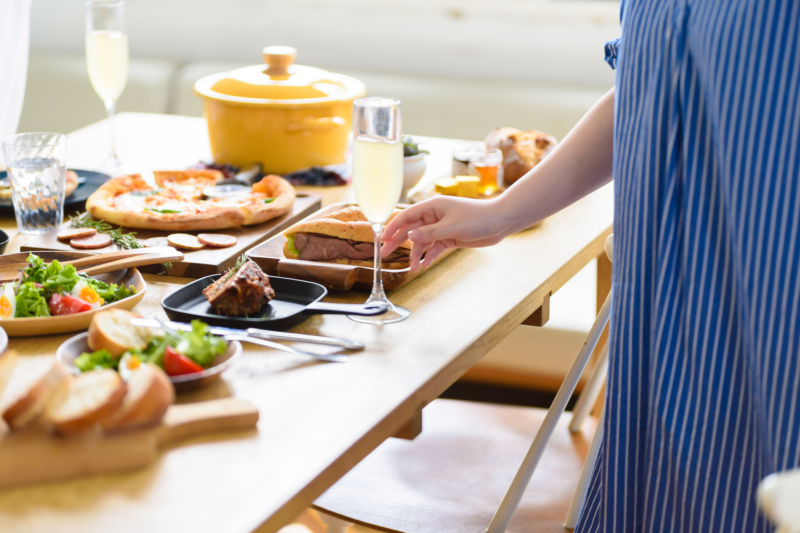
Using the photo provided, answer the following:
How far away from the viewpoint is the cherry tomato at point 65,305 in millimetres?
951

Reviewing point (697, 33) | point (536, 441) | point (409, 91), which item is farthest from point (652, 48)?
point (409, 91)

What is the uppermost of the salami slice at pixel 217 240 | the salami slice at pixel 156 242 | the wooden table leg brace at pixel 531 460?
the salami slice at pixel 217 240

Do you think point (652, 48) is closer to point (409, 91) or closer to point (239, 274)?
point (239, 274)

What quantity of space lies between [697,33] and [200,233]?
0.77 meters

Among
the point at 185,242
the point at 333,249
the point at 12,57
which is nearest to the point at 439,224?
the point at 333,249

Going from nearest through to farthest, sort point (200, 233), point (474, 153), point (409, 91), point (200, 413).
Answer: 1. point (200, 413)
2. point (200, 233)
3. point (474, 153)
4. point (409, 91)

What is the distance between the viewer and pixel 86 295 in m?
0.98

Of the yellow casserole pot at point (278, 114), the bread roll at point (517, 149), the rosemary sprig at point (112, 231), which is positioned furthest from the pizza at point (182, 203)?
the bread roll at point (517, 149)

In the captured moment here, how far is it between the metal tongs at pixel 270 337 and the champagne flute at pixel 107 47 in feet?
2.95

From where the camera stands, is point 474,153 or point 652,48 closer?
point 652,48

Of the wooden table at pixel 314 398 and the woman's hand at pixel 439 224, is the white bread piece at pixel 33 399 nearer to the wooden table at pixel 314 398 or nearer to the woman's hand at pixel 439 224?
the wooden table at pixel 314 398

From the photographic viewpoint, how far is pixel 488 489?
4.31 ft

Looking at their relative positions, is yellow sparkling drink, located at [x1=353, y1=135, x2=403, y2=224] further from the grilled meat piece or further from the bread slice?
the bread slice

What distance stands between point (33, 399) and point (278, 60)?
1082 mm
